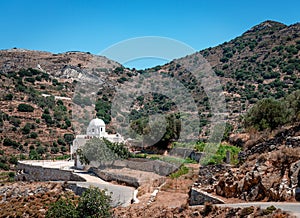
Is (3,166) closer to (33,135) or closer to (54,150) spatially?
(54,150)

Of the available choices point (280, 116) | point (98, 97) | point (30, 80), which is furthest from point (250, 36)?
point (280, 116)

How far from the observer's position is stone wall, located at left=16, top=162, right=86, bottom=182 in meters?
33.9

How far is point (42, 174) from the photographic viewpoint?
37.4 meters

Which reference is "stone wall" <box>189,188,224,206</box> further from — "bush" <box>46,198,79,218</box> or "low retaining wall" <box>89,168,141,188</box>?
"low retaining wall" <box>89,168,141,188</box>

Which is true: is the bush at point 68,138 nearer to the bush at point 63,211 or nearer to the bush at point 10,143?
the bush at point 10,143

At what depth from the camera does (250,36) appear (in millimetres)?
87812

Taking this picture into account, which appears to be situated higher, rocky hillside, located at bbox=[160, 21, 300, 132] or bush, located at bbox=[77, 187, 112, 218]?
rocky hillside, located at bbox=[160, 21, 300, 132]

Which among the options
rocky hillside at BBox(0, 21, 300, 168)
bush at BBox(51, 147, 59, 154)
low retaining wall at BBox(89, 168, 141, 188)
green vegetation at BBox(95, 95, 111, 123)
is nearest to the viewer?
low retaining wall at BBox(89, 168, 141, 188)

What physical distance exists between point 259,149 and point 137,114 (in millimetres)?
48319

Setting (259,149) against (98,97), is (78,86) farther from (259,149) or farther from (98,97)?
(259,149)

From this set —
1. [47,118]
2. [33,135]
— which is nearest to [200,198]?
[33,135]

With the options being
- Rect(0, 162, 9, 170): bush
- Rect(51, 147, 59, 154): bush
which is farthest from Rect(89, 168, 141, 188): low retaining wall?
Rect(51, 147, 59, 154): bush

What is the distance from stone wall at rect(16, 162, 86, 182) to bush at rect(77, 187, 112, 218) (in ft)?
44.8

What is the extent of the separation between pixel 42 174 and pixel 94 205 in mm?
21825
